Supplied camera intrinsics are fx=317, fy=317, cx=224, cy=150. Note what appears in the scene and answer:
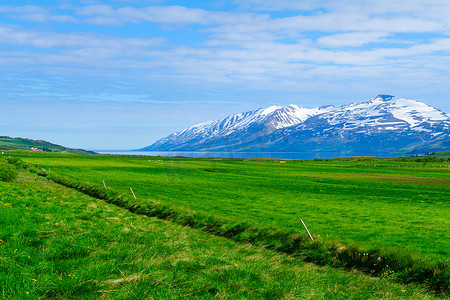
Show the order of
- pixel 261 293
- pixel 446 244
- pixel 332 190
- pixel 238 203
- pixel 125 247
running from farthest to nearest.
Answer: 1. pixel 332 190
2. pixel 238 203
3. pixel 446 244
4. pixel 125 247
5. pixel 261 293

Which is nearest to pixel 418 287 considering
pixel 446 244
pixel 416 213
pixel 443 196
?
pixel 446 244

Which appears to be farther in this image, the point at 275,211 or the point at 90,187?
the point at 90,187

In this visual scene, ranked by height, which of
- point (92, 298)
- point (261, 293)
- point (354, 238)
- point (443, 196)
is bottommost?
point (443, 196)

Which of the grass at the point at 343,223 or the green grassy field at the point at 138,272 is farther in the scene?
the grass at the point at 343,223

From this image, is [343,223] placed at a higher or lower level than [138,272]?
lower

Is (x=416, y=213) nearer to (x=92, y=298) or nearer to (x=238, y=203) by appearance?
(x=238, y=203)

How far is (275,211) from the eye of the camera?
31.6m

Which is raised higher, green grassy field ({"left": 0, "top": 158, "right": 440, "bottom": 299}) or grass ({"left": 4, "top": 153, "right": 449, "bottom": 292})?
green grassy field ({"left": 0, "top": 158, "right": 440, "bottom": 299})

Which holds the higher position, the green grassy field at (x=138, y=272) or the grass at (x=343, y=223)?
the green grassy field at (x=138, y=272)

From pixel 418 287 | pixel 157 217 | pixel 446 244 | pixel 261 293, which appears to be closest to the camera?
pixel 261 293

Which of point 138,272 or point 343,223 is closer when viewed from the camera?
point 138,272

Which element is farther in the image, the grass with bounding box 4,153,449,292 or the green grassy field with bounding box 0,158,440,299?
the grass with bounding box 4,153,449,292

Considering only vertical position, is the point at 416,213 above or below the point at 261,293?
below

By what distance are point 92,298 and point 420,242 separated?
19115 mm
